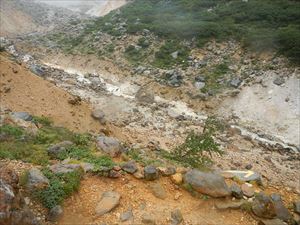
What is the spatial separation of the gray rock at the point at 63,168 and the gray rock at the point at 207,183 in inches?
120

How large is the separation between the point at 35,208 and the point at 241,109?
15.9 meters

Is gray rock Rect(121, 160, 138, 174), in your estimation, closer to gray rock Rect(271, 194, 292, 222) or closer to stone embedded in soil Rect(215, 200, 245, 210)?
stone embedded in soil Rect(215, 200, 245, 210)

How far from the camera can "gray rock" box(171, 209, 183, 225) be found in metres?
9.32

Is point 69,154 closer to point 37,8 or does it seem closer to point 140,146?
point 140,146

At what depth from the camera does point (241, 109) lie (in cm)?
2228

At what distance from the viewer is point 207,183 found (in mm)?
10453

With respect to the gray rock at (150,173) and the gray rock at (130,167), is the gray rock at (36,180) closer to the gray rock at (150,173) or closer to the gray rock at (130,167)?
the gray rock at (130,167)

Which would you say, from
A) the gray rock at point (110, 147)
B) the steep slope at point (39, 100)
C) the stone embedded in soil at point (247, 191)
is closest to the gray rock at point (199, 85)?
the steep slope at point (39, 100)

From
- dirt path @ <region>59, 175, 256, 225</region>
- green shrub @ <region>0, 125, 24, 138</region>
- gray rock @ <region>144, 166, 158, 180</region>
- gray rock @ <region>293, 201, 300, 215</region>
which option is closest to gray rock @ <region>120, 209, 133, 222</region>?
dirt path @ <region>59, 175, 256, 225</region>

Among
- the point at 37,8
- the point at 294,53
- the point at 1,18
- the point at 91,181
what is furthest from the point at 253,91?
the point at 37,8

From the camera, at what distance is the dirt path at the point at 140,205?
9039mm

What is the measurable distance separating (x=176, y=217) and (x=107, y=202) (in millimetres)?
1728

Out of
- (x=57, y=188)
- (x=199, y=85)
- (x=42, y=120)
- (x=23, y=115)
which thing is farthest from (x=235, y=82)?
(x=57, y=188)

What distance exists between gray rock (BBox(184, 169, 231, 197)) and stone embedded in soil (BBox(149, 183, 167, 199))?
2.48ft
